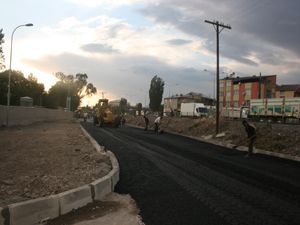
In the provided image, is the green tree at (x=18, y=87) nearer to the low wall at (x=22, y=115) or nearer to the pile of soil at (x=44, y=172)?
the low wall at (x=22, y=115)

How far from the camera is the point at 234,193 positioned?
10.1m

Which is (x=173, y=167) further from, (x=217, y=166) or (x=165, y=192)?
(x=165, y=192)

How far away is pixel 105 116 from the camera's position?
45.4 meters

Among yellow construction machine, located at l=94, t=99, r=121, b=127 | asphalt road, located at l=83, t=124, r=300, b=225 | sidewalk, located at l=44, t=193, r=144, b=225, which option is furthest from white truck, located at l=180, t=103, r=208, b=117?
sidewalk, located at l=44, t=193, r=144, b=225

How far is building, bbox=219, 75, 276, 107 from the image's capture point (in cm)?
10786

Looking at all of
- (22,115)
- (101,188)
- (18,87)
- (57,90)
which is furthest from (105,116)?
(57,90)

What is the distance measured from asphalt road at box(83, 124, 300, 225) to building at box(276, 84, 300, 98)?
341ft

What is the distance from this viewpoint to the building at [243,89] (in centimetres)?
10786

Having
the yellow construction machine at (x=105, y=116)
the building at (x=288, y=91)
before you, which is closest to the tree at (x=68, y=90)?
the building at (x=288, y=91)

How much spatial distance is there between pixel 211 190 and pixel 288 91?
376 feet

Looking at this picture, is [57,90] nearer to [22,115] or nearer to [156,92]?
[156,92]

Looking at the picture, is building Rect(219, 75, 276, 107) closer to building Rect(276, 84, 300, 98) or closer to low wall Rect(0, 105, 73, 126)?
building Rect(276, 84, 300, 98)

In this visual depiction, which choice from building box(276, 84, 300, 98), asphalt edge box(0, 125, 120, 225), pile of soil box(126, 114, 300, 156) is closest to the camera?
asphalt edge box(0, 125, 120, 225)

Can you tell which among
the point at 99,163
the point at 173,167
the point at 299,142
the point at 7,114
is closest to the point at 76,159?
the point at 99,163
